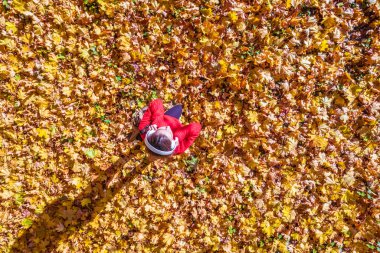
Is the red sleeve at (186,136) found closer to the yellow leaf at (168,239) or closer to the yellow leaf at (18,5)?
the yellow leaf at (168,239)

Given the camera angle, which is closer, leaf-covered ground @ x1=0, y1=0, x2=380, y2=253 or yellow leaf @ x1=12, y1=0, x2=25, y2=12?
yellow leaf @ x1=12, y1=0, x2=25, y2=12

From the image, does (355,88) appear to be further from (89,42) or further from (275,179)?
(89,42)

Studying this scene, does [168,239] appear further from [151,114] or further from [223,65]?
[223,65]

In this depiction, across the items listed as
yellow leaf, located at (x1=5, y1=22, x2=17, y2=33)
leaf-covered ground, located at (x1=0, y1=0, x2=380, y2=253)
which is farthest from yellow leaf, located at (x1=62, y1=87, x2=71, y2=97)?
yellow leaf, located at (x1=5, y1=22, x2=17, y2=33)

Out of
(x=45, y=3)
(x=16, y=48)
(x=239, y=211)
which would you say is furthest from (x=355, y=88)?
(x=16, y=48)

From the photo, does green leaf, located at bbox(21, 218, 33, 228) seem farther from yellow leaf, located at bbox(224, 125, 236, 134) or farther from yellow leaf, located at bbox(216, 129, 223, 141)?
yellow leaf, located at bbox(224, 125, 236, 134)
